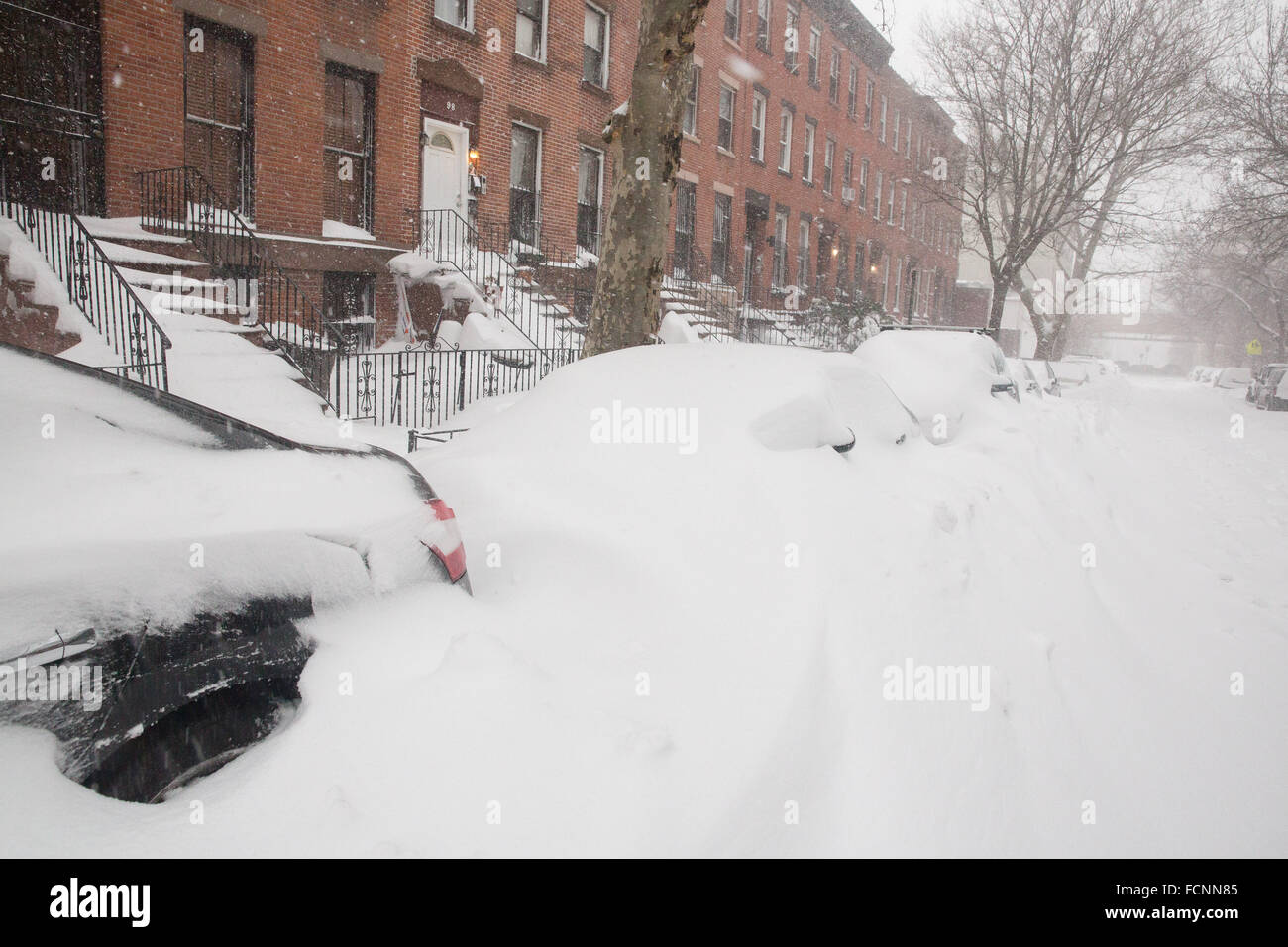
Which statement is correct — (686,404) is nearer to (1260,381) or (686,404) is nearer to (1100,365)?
(1260,381)

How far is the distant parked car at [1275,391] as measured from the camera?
1112 inches

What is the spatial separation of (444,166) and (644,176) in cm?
891

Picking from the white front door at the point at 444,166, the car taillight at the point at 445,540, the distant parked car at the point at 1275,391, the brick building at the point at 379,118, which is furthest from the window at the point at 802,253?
the car taillight at the point at 445,540

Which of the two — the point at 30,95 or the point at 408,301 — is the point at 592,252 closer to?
the point at 408,301

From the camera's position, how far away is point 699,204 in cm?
2250

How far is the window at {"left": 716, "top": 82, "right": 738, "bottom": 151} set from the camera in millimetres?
23688

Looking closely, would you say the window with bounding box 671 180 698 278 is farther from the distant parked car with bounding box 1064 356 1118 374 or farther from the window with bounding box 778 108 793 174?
the distant parked car with bounding box 1064 356 1118 374

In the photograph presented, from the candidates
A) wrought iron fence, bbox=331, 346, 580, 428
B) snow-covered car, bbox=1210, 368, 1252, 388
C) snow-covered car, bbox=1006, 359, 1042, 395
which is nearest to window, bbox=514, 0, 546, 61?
wrought iron fence, bbox=331, 346, 580, 428

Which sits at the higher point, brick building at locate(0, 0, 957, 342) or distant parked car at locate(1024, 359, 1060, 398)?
brick building at locate(0, 0, 957, 342)

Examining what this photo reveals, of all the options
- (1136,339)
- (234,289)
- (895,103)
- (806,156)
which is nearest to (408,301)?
(234,289)

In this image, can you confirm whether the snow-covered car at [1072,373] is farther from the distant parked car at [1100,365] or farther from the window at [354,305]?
the window at [354,305]

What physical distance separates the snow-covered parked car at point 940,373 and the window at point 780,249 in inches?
653

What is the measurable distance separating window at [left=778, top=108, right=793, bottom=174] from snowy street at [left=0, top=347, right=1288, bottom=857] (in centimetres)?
2422

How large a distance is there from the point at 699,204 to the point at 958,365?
1454cm
